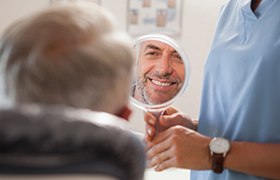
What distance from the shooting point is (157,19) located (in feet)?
10.0

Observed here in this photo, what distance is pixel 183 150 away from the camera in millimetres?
1044

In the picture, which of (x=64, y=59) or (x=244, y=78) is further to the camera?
(x=244, y=78)

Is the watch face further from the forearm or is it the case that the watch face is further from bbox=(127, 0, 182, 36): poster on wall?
bbox=(127, 0, 182, 36): poster on wall

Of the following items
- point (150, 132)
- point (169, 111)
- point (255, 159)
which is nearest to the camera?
point (255, 159)

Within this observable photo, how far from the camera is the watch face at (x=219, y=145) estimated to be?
1.02 meters

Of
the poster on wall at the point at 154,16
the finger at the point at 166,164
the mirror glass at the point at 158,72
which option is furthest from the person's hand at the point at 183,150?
the poster on wall at the point at 154,16

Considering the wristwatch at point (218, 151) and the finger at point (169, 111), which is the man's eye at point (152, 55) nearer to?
the finger at point (169, 111)

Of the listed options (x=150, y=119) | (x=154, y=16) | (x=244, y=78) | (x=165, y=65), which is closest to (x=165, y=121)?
(x=150, y=119)

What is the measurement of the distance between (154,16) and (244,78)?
205 centimetres

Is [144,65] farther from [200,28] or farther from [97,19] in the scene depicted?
[200,28]

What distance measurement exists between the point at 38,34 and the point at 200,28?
2.66 metres

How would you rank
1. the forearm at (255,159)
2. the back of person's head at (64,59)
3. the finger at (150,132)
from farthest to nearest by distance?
the finger at (150,132) → the forearm at (255,159) → the back of person's head at (64,59)

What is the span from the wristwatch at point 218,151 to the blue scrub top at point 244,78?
0.18 feet

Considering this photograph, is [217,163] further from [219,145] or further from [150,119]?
[150,119]
